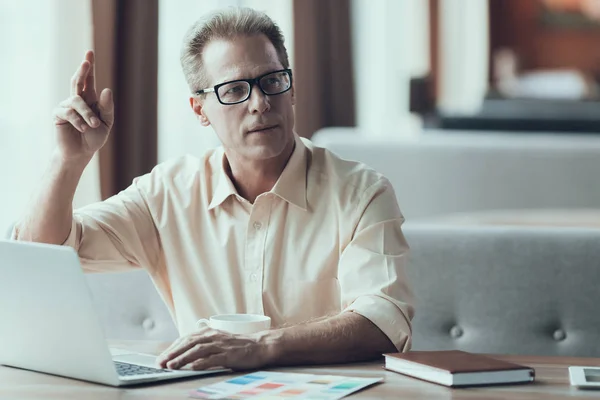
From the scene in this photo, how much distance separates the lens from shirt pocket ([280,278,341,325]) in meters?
1.89

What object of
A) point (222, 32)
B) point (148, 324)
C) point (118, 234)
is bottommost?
point (148, 324)

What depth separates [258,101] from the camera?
186cm

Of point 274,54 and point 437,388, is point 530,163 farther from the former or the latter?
point 437,388

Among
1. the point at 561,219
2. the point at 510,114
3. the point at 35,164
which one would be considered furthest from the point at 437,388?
the point at 510,114

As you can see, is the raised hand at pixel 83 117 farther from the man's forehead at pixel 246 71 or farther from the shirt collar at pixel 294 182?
the shirt collar at pixel 294 182

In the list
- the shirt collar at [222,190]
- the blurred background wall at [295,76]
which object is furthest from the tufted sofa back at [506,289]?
the blurred background wall at [295,76]

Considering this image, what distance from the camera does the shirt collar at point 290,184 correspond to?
6.30ft

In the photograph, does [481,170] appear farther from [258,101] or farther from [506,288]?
[258,101]

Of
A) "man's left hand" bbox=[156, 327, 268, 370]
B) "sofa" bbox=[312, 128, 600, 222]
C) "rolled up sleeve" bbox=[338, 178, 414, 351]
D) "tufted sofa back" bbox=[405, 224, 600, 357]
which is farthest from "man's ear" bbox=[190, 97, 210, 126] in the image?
"sofa" bbox=[312, 128, 600, 222]

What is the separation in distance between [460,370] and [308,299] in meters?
0.56

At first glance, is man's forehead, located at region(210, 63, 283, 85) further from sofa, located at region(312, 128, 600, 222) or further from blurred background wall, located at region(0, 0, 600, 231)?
sofa, located at region(312, 128, 600, 222)

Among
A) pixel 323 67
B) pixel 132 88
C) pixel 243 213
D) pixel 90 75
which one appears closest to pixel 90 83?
pixel 90 75

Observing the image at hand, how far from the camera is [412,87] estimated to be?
4871mm

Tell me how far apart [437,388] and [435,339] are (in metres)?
0.90
